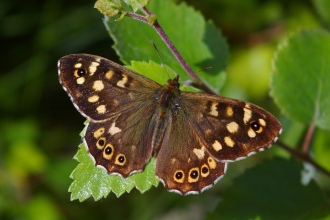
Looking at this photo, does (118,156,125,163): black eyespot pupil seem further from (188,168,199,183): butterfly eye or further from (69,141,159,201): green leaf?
(188,168,199,183): butterfly eye

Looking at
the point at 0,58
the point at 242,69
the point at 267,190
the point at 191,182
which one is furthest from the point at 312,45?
the point at 0,58

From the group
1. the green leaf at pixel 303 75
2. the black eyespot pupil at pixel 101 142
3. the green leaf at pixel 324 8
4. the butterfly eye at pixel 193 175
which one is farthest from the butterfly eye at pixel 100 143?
the green leaf at pixel 324 8

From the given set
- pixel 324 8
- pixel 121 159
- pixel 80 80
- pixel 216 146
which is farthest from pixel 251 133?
pixel 324 8

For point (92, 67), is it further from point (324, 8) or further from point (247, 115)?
point (324, 8)

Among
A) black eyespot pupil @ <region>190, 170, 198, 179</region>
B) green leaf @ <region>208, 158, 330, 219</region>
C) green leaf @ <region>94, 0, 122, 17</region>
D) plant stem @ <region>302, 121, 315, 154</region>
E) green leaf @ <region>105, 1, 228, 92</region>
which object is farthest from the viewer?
plant stem @ <region>302, 121, 315, 154</region>

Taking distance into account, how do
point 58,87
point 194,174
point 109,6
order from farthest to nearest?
point 58,87 < point 194,174 < point 109,6

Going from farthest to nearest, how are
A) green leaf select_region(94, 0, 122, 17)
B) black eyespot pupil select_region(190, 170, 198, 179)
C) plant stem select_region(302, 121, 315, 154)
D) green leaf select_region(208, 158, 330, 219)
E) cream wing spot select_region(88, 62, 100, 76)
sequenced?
plant stem select_region(302, 121, 315, 154)
green leaf select_region(208, 158, 330, 219)
cream wing spot select_region(88, 62, 100, 76)
black eyespot pupil select_region(190, 170, 198, 179)
green leaf select_region(94, 0, 122, 17)

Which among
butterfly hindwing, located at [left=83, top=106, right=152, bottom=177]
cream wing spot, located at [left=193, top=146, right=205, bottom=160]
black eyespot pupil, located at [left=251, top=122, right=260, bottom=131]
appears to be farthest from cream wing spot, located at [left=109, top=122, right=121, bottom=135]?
black eyespot pupil, located at [left=251, top=122, right=260, bottom=131]
